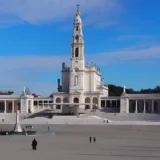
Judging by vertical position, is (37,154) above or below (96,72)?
below

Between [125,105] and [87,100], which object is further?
[87,100]

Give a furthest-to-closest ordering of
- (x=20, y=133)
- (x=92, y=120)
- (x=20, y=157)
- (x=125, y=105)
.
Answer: (x=125, y=105) < (x=92, y=120) < (x=20, y=133) < (x=20, y=157)

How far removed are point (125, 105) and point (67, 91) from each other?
15.3 metres

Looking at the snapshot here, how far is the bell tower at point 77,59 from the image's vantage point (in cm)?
9994

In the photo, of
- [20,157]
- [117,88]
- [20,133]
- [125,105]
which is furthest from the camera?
[117,88]

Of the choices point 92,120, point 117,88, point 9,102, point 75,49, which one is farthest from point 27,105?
point 117,88

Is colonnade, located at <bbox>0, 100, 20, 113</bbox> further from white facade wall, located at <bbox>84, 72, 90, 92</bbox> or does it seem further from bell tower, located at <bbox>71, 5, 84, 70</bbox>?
bell tower, located at <bbox>71, 5, 84, 70</bbox>

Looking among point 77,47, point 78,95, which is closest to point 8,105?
point 78,95

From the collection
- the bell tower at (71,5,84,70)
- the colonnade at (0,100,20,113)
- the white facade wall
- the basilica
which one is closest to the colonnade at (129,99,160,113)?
the basilica

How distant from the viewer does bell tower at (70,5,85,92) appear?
328 feet

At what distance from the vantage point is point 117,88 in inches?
5615

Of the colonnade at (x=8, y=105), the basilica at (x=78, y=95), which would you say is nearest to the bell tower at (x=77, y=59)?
the basilica at (x=78, y=95)

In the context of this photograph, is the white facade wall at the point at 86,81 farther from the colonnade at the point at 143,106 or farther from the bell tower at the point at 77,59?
the colonnade at the point at 143,106

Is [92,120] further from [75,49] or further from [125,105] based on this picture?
[75,49]
